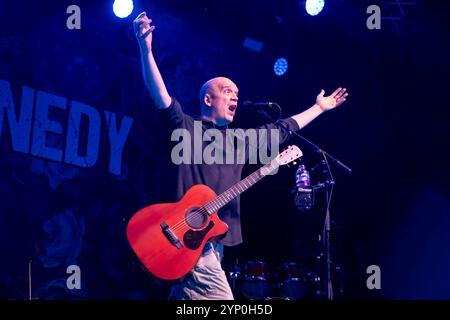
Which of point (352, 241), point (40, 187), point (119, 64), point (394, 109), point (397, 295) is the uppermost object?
point (119, 64)

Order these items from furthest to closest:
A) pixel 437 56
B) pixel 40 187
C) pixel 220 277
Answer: pixel 437 56, pixel 40 187, pixel 220 277

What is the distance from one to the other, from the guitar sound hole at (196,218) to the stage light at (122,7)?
2511mm

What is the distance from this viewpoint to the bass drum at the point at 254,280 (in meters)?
6.42

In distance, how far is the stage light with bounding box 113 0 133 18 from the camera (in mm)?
6184

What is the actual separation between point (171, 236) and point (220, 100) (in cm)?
130

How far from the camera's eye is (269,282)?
6512 mm

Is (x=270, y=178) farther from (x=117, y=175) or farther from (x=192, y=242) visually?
(x=192, y=242)

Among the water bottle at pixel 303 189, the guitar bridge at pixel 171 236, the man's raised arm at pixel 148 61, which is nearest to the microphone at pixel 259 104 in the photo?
the water bottle at pixel 303 189

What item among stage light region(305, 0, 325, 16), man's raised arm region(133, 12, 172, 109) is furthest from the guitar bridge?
stage light region(305, 0, 325, 16)

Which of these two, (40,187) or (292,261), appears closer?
(40,187)

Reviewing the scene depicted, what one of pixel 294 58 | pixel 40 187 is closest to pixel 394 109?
pixel 294 58

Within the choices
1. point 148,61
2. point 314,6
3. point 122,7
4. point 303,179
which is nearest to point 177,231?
point 148,61

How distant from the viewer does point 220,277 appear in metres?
4.69

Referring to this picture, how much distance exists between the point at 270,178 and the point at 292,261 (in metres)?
0.95
